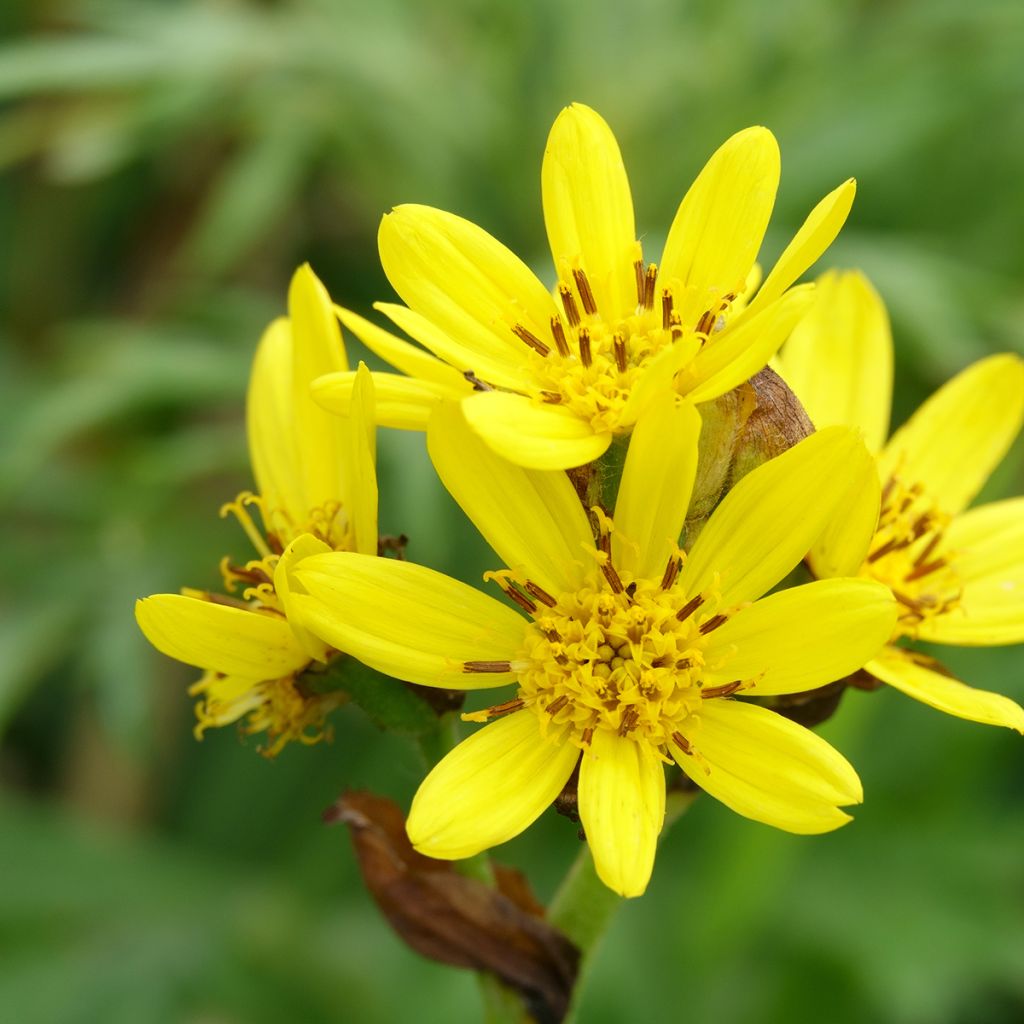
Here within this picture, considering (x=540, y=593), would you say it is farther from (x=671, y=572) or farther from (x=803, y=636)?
(x=803, y=636)

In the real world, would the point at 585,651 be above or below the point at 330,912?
above

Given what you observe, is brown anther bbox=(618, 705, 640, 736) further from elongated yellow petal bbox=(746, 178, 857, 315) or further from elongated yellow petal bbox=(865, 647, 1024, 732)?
elongated yellow petal bbox=(746, 178, 857, 315)

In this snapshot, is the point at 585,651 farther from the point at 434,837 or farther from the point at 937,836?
the point at 937,836

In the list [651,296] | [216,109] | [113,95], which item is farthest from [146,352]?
[651,296]

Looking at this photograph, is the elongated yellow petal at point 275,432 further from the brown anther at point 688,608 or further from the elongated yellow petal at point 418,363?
→ the brown anther at point 688,608

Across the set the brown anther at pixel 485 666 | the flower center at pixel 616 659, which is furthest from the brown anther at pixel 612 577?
the brown anther at pixel 485 666

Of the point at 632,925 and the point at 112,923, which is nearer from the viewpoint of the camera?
the point at 632,925
